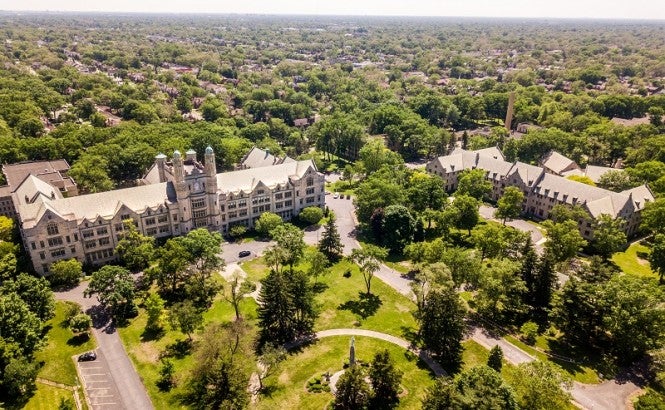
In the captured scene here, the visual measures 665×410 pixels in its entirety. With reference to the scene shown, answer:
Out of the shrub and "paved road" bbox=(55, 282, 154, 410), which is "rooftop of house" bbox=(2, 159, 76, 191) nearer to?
"paved road" bbox=(55, 282, 154, 410)

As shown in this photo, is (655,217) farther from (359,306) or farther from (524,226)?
(359,306)

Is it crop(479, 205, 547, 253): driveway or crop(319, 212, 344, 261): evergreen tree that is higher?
crop(319, 212, 344, 261): evergreen tree

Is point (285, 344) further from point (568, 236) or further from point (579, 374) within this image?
point (568, 236)

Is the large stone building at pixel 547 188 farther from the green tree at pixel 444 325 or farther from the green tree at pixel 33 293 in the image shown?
the green tree at pixel 33 293

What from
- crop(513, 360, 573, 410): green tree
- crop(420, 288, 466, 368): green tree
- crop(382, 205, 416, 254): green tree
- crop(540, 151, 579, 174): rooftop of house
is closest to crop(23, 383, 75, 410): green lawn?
crop(420, 288, 466, 368): green tree

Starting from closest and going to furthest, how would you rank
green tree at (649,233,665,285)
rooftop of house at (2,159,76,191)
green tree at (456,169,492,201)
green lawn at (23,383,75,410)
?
green lawn at (23,383,75,410)
green tree at (649,233,665,285)
rooftop of house at (2,159,76,191)
green tree at (456,169,492,201)

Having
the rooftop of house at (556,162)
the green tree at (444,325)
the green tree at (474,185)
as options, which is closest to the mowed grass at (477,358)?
the green tree at (444,325)
